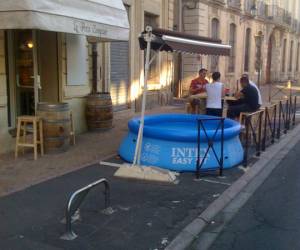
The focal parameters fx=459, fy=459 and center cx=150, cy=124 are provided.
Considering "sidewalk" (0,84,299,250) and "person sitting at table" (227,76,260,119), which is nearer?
"sidewalk" (0,84,299,250)

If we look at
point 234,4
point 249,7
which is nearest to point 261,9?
point 249,7

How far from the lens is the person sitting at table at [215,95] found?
389 inches

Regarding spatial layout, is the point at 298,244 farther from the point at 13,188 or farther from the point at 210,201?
the point at 13,188

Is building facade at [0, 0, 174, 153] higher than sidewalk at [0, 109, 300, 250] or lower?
A: higher

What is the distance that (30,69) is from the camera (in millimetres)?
9461

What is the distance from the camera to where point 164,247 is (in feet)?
14.9

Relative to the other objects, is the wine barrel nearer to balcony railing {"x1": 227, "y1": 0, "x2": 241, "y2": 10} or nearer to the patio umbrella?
the patio umbrella

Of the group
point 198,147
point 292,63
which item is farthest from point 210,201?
point 292,63

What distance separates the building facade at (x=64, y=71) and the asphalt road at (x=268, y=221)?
15.9 feet

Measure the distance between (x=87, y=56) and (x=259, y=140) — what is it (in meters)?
4.71

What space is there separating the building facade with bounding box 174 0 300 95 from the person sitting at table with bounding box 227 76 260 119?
13.0 ft

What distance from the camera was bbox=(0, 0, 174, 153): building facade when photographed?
884cm

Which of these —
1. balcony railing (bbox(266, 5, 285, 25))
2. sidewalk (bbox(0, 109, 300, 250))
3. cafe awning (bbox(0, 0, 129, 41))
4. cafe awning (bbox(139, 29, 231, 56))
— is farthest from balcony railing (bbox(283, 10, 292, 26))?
sidewalk (bbox(0, 109, 300, 250))

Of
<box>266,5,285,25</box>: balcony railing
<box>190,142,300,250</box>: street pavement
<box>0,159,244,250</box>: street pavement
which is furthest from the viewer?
<box>266,5,285,25</box>: balcony railing
